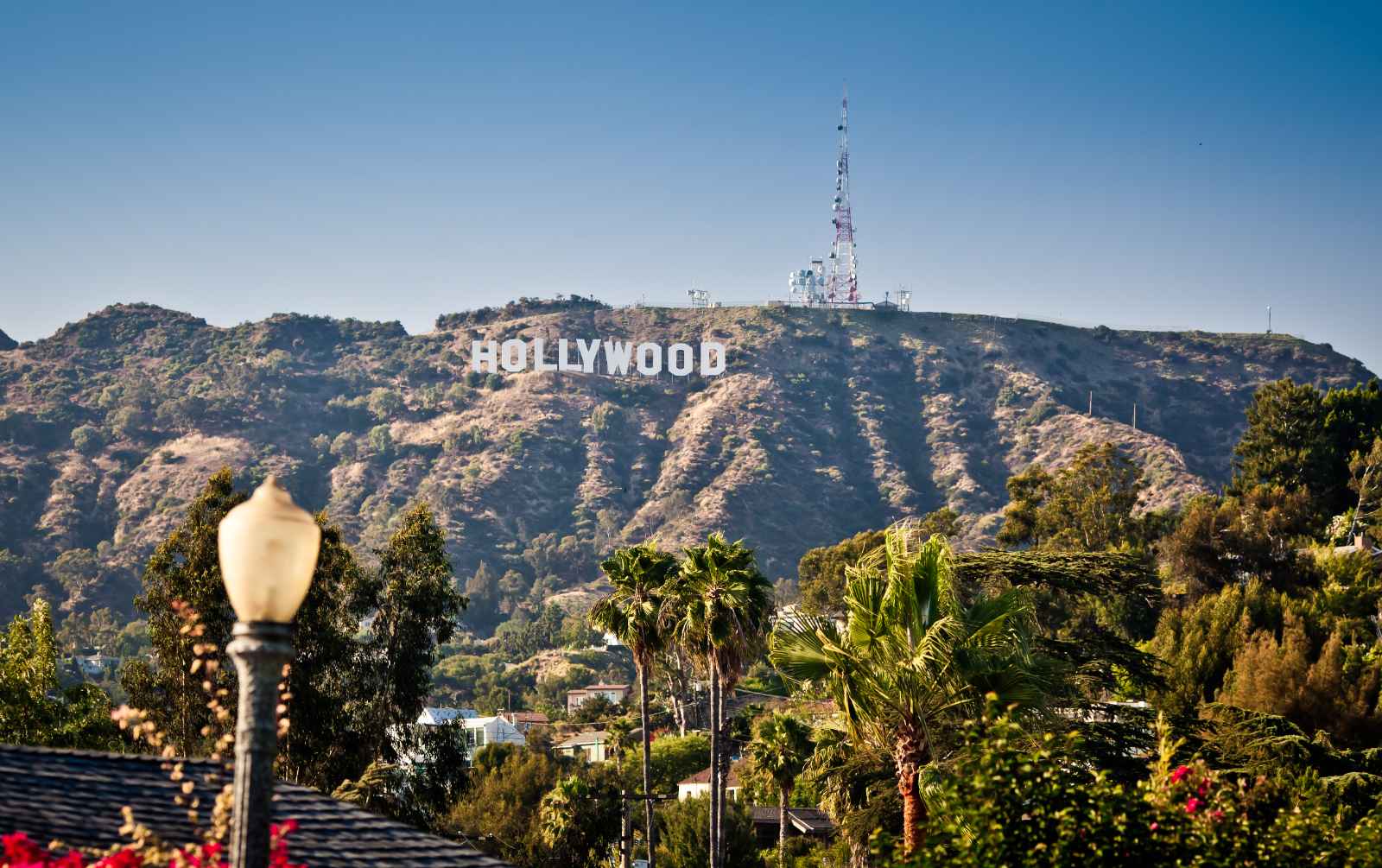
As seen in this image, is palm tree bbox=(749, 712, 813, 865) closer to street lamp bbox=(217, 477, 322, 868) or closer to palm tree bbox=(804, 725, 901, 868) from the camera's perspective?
palm tree bbox=(804, 725, 901, 868)

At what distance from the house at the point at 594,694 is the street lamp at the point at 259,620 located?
148592mm

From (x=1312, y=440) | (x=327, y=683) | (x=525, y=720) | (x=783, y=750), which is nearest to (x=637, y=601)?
(x=783, y=750)

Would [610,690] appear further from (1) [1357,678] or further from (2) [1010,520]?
(1) [1357,678]

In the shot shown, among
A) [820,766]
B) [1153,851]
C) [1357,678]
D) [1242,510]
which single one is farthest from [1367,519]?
[1153,851]

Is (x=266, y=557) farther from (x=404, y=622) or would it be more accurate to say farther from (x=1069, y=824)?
(x=404, y=622)

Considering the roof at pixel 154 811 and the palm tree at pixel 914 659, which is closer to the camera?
the roof at pixel 154 811

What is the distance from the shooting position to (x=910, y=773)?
22.6 metres

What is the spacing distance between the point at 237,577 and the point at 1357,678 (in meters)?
51.6

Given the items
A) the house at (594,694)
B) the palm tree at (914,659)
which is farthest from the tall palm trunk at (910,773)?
the house at (594,694)

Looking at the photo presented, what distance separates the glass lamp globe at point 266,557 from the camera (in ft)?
24.1

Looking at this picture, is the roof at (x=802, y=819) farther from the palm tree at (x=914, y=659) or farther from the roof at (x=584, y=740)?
the palm tree at (x=914, y=659)

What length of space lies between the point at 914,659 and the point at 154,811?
12228 mm

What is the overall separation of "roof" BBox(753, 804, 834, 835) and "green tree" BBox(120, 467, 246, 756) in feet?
89.7

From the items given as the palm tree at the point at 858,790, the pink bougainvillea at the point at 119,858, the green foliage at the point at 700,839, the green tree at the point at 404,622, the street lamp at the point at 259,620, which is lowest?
the green foliage at the point at 700,839
